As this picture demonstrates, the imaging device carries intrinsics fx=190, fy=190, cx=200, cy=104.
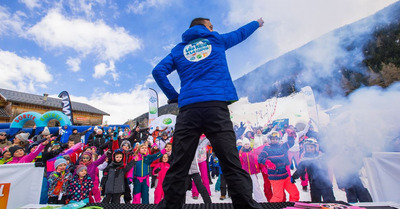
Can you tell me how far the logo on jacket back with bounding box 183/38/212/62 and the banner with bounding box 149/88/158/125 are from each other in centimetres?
1544

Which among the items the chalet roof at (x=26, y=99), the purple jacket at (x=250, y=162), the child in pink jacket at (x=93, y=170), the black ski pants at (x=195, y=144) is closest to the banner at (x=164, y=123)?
the child in pink jacket at (x=93, y=170)

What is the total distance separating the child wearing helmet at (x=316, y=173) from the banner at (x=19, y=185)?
14.5 ft

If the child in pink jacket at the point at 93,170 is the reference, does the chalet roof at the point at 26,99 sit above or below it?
above

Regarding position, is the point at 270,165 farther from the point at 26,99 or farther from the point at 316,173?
the point at 26,99

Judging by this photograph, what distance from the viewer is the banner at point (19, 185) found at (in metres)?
2.50

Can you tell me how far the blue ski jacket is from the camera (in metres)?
1.51

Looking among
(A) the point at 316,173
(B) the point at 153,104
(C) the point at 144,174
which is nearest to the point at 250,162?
(A) the point at 316,173

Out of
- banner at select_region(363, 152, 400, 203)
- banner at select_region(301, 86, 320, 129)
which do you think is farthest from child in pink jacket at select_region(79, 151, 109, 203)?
banner at select_region(301, 86, 320, 129)

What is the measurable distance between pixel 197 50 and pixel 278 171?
3.26 m

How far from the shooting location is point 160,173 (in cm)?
459

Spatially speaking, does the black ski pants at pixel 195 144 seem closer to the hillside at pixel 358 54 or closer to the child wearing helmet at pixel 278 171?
the child wearing helmet at pixel 278 171

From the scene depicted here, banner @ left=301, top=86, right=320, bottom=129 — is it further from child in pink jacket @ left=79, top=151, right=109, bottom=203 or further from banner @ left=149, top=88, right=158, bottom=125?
banner @ left=149, top=88, right=158, bottom=125

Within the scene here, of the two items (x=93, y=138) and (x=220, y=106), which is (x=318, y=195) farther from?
(x=93, y=138)

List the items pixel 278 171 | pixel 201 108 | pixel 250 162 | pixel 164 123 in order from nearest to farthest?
pixel 201 108 → pixel 278 171 → pixel 250 162 → pixel 164 123
